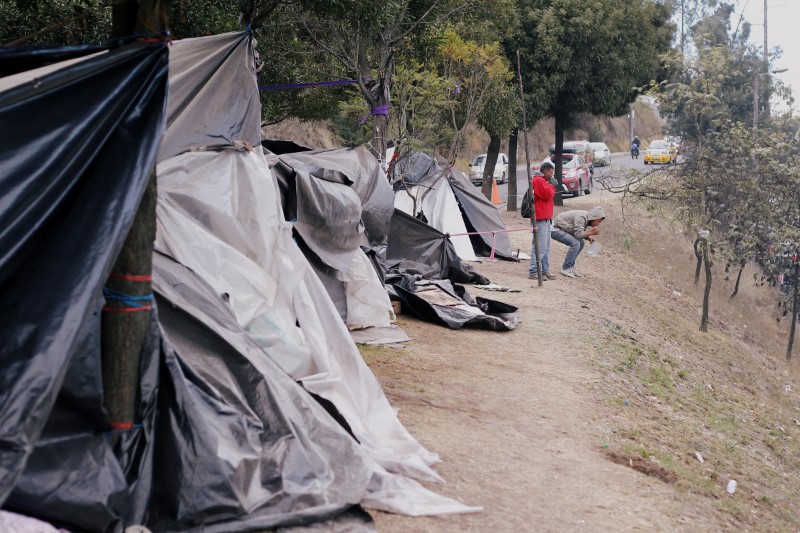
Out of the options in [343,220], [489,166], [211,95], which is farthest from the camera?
[489,166]

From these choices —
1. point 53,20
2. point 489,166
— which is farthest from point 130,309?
point 489,166

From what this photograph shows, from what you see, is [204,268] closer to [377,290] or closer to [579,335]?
[377,290]

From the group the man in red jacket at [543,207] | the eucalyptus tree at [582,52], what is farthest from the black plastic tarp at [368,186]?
the eucalyptus tree at [582,52]

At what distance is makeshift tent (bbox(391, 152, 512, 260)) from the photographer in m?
16.2

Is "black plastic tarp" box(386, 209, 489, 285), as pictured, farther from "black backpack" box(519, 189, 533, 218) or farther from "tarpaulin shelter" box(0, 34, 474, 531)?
"tarpaulin shelter" box(0, 34, 474, 531)

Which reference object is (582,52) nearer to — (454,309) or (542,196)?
(542,196)

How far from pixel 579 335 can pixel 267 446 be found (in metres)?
7.12

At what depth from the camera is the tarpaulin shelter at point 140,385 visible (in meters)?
3.54

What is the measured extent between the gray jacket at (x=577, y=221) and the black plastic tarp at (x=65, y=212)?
11919 mm

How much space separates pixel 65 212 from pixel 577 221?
485 inches

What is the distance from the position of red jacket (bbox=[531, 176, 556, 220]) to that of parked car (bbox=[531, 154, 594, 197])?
1675 centimetres

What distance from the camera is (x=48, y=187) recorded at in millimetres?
3699

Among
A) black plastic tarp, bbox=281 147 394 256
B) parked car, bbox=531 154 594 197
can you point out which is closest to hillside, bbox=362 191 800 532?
black plastic tarp, bbox=281 147 394 256

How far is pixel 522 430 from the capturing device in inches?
269
